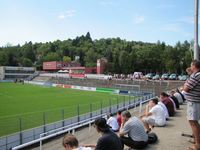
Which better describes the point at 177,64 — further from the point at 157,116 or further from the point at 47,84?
the point at 157,116

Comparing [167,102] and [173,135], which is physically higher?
[167,102]

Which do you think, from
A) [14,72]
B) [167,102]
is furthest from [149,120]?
[14,72]

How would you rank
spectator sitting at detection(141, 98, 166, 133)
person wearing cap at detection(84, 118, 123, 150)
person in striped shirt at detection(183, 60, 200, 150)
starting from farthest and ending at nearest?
spectator sitting at detection(141, 98, 166, 133) < person in striped shirt at detection(183, 60, 200, 150) < person wearing cap at detection(84, 118, 123, 150)

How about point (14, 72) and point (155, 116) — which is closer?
point (155, 116)

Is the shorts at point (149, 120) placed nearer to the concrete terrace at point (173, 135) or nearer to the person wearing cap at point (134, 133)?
the concrete terrace at point (173, 135)

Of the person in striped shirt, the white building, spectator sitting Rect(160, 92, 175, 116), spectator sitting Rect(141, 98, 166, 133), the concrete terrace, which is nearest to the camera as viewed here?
the person in striped shirt

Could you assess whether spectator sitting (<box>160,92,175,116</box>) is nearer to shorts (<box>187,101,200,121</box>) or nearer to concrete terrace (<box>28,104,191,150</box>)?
concrete terrace (<box>28,104,191,150</box>)

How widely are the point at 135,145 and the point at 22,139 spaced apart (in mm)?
11107

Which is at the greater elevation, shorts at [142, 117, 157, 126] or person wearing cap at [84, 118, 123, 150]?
person wearing cap at [84, 118, 123, 150]

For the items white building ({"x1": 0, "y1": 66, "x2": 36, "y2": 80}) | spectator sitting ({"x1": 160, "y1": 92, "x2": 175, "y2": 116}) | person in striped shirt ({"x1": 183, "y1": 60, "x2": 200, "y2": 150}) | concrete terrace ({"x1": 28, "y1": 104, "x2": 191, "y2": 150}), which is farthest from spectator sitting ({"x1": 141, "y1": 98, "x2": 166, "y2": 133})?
white building ({"x1": 0, "y1": 66, "x2": 36, "y2": 80})

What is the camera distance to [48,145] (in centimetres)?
1733

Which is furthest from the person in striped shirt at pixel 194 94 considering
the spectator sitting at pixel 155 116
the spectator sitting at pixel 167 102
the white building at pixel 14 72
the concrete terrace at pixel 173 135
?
the white building at pixel 14 72

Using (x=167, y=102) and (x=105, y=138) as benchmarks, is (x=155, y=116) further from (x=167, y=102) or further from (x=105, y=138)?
(x=105, y=138)

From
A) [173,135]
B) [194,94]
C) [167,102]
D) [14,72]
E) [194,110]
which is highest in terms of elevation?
[14,72]
